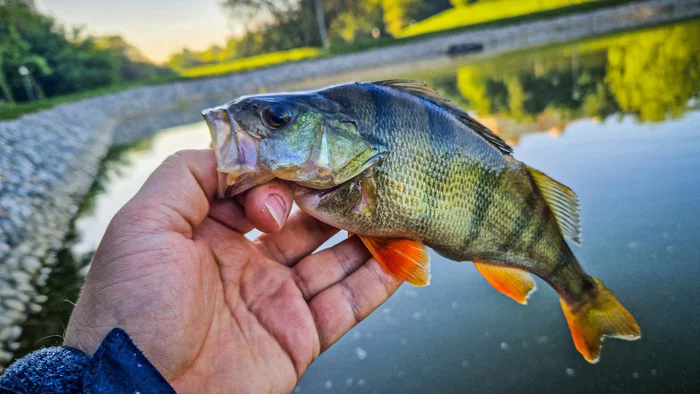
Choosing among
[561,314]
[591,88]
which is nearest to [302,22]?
[591,88]

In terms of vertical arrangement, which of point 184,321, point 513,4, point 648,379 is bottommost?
point 648,379

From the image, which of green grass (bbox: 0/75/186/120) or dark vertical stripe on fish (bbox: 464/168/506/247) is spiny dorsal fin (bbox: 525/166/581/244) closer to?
dark vertical stripe on fish (bbox: 464/168/506/247)

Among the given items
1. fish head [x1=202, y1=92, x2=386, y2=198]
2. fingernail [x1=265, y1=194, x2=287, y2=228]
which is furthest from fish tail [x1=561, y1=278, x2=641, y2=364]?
fingernail [x1=265, y1=194, x2=287, y2=228]

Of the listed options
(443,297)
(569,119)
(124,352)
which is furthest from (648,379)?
(569,119)

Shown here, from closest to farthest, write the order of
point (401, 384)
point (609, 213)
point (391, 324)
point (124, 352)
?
point (124, 352), point (401, 384), point (391, 324), point (609, 213)

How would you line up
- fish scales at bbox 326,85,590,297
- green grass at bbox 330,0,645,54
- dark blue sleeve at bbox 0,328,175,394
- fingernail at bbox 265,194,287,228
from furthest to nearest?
green grass at bbox 330,0,645,54, fish scales at bbox 326,85,590,297, fingernail at bbox 265,194,287,228, dark blue sleeve at bbox 0,328,175,394

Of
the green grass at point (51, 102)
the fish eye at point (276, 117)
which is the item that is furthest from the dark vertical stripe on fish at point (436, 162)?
the green grass at point (51, 102)

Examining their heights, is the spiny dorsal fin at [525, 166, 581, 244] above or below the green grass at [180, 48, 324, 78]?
below

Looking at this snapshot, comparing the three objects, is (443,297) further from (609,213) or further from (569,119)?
(569,119)
